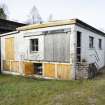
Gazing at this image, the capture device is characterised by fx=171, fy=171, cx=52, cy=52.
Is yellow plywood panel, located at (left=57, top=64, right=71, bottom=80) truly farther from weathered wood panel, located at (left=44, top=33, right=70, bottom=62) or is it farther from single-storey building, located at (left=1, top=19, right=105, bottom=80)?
weathered wood panel, located at (left=44, top=33, right=70, bottom=62)

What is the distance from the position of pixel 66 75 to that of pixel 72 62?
924 mm

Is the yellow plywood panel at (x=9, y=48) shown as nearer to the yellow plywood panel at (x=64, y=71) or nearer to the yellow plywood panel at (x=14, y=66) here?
the yellow plywood panel at (x=14, y=66)

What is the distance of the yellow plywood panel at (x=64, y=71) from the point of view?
10.5 meters

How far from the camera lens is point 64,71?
1066cm

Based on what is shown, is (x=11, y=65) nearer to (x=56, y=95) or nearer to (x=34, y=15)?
(x=56, y=95)

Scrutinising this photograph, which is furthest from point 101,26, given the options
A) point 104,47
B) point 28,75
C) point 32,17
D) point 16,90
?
point 16,90

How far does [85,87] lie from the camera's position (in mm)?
8375

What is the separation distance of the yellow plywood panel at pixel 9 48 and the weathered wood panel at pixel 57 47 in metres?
3.71

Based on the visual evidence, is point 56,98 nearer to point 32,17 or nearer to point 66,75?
point 66,75

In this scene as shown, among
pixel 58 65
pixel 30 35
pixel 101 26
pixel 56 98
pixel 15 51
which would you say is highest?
pixel 101 26

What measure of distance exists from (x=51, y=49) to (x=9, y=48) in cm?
468

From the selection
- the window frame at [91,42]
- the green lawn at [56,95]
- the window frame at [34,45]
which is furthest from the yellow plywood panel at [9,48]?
the window frame at [91,42]

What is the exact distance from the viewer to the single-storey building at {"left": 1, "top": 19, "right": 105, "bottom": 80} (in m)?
10.4

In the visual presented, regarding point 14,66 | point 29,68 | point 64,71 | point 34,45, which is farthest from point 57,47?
point 14,66
